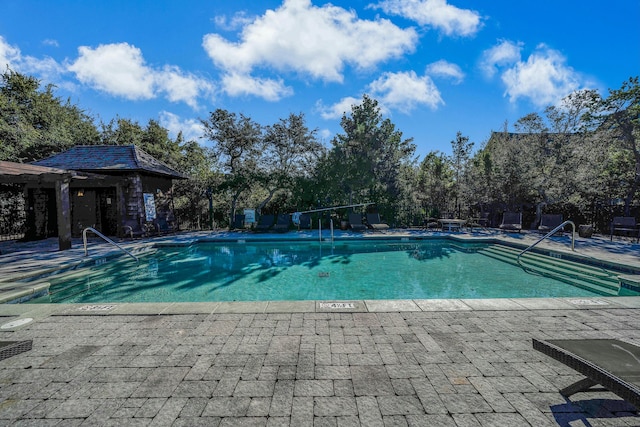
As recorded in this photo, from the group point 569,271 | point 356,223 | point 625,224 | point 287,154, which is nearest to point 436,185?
point 356,223

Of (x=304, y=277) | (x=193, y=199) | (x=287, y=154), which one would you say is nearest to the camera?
(x=304, y=277)

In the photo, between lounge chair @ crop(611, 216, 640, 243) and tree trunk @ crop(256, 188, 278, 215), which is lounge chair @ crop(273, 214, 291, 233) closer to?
tree trunk @ crop(256, 188, 278, 215)

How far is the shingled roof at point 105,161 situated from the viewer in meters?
11.6

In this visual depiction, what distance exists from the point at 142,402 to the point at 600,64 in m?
21.1

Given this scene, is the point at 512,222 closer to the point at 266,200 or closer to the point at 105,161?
the point at 266,200

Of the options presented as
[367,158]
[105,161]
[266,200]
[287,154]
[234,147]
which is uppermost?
[234,147]

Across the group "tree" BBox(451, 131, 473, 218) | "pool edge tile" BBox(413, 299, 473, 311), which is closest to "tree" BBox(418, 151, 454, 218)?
"tree" BBox(451, 131, 473, 218)

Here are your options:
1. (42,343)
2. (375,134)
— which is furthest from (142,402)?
(375,134)

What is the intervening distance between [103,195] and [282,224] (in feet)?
26.2

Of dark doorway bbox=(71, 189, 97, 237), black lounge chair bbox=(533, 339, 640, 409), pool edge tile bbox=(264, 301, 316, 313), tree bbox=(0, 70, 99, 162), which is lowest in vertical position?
pool edge tile bbox=(264, 301, 316, 313)

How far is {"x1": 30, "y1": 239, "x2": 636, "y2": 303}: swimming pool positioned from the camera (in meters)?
5.86

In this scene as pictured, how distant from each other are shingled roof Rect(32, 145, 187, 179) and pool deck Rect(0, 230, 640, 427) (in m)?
9.23

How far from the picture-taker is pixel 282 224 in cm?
1377

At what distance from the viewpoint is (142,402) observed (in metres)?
2.11
